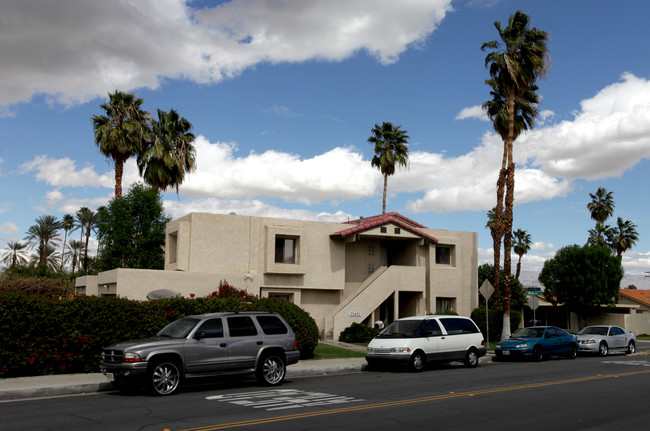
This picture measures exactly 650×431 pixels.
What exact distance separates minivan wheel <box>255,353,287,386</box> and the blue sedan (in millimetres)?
10709

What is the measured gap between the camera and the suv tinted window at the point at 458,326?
1902cm

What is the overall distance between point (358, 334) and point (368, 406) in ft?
56.9

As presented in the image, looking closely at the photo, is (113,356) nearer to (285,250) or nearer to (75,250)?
(285,250)

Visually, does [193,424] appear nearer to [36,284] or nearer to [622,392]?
[622,392]

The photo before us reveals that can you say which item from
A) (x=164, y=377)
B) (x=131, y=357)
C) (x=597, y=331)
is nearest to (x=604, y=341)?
(x=597, y=331)

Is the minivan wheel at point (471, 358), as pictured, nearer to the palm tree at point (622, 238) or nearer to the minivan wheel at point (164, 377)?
the minivan wheel at point (164, 377)

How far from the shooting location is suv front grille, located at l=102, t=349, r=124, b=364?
12.7 metres

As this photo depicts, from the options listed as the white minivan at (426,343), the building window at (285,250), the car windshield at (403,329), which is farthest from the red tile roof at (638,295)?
the car windshield at (403,329)

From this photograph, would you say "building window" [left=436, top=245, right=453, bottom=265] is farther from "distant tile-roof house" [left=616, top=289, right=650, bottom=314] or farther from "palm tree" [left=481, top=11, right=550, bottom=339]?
"distant tile-roof house" [left=616, top=289, right=650, bottom=314]

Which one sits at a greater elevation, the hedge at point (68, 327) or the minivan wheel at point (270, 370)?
the hedge at point (68, 327)

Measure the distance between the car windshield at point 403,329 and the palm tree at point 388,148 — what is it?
29.1m

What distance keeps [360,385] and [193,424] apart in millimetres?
6163

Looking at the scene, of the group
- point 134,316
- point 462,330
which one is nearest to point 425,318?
point 462,330

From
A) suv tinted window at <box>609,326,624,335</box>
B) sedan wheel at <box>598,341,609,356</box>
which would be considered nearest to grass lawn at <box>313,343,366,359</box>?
sedan wheel at <box>598,341,609,356</box>
